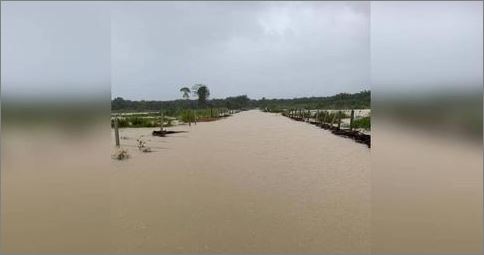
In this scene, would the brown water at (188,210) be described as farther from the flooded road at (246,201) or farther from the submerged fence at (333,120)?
the submerged fence at (333,120)

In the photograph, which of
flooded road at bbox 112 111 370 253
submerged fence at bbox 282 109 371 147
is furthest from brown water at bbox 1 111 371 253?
submerged fence at bbox 282 109 371 147

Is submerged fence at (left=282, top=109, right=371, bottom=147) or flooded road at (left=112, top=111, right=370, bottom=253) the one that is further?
submerged fence at (left=282, top=109, right=371, bottom=147)

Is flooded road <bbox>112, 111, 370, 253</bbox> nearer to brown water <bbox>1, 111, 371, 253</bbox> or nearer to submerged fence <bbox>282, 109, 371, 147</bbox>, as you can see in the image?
brown water <bbox>1, 111, 371, 253</bbox>

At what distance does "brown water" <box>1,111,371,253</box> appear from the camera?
8.93ft

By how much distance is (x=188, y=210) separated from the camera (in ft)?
10.6

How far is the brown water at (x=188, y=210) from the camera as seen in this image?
2.72m

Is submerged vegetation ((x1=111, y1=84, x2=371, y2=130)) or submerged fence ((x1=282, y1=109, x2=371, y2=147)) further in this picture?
submerged fence ((x1=282, y1=109, x2=371, y2=147))

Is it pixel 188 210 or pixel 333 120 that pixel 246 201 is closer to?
pixel 188 210

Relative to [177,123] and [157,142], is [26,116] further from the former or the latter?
[177,123]

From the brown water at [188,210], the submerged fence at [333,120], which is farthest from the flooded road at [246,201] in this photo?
the submerged fence at [333,120]

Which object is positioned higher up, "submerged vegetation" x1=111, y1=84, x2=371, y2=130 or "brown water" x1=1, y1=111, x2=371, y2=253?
"submerged vegetation" x1=111, y1=84, x2=371, y2=130

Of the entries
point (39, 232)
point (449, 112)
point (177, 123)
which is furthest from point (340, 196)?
point (177, 123)

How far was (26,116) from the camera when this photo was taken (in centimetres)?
273

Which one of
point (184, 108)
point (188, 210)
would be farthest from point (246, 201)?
point (184, 108)
